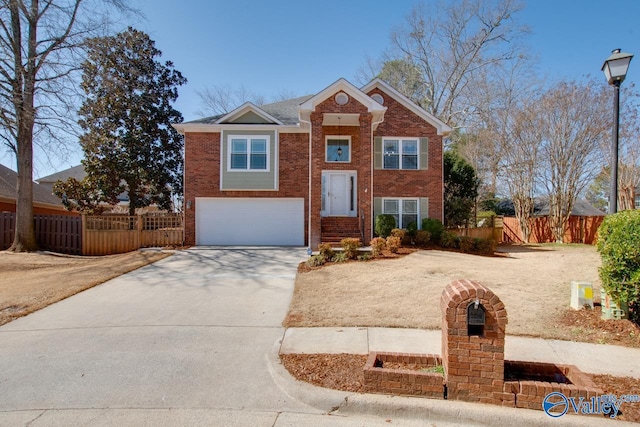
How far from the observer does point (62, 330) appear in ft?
18.9

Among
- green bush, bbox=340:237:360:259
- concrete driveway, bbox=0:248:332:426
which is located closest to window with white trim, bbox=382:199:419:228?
green bush, bbox=340:237:360:259

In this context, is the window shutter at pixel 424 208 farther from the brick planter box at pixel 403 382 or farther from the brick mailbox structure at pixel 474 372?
the brick planter box at pixel 403 382

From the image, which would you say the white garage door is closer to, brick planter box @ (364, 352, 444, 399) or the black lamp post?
the black lamp post

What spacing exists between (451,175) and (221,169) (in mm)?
12065

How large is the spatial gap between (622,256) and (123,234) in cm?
1676

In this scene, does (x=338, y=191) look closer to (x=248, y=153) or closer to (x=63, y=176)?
(x=248, y=153)

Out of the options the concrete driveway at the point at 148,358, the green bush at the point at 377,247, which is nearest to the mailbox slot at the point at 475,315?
the concrete driveway at the point at 148,358

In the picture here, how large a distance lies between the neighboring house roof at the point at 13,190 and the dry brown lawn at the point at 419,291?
2114cm

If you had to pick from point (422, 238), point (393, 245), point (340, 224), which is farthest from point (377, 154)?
point (393, 245)

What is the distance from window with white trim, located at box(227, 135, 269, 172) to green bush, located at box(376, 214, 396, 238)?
215 inches

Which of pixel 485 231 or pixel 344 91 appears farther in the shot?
pixel 485 231

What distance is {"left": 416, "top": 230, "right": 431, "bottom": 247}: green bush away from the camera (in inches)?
570

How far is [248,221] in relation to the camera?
53.4 ft

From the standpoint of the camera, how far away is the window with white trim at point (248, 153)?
1608 cm
